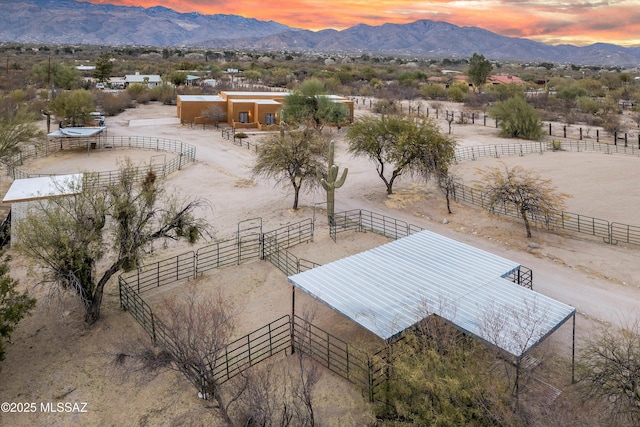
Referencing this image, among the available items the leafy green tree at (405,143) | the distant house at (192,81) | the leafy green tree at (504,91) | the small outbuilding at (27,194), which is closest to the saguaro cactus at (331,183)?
the leafy green tree at (405,143)

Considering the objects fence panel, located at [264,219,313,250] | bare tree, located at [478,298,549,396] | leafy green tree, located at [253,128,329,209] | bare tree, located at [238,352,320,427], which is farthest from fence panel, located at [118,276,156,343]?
leafy green tree, located at [253,128,329,209]

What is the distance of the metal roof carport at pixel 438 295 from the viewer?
1148 cm

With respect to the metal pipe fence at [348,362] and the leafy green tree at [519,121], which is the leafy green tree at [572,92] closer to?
the leafy green tree at [519,121]

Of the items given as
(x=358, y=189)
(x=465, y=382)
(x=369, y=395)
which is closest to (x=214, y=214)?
(x=358, y=189)

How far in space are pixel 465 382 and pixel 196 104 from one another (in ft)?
166

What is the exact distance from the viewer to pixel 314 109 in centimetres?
4962

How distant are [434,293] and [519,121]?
41.1 m

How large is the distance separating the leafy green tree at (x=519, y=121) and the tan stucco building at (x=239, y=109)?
1698cm

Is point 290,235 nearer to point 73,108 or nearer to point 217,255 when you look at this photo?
point 217,255

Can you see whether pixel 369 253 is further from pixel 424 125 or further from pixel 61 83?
pixel 61 83

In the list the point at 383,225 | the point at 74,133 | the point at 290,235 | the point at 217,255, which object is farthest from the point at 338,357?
the point at 74,133

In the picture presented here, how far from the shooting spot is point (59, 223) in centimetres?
1412

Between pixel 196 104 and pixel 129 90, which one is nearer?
pixel 196 104

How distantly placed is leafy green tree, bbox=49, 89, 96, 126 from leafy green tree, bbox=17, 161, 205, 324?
110 ft
